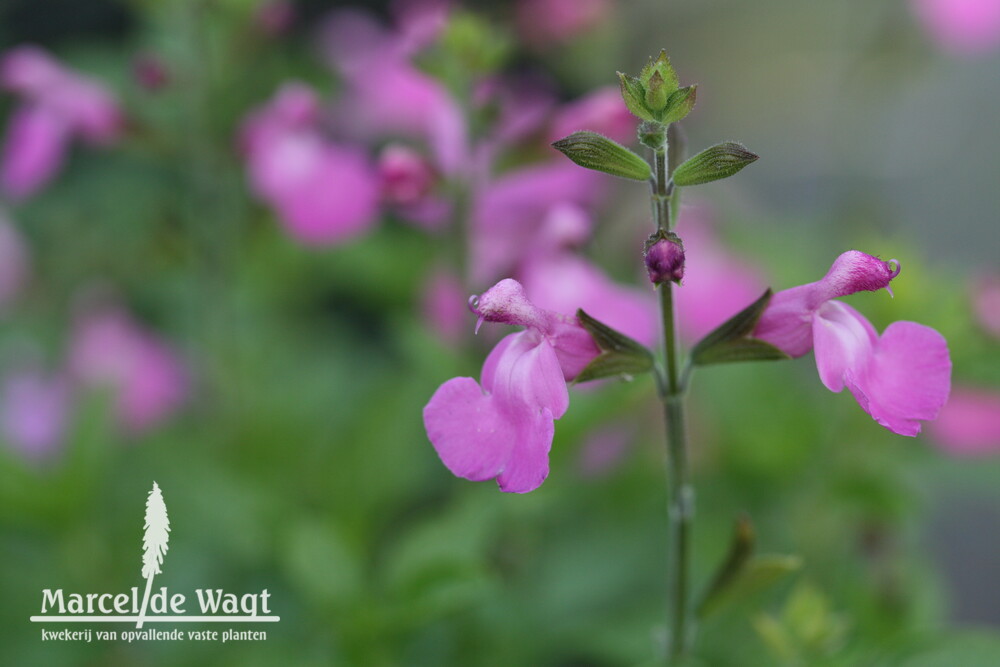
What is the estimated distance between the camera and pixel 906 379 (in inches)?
27.3

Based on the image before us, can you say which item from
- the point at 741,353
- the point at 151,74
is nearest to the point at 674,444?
the point at 741,353

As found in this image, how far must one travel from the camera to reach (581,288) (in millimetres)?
1180

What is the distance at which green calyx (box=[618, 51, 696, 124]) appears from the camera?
2.25 feet

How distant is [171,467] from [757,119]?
229 cm

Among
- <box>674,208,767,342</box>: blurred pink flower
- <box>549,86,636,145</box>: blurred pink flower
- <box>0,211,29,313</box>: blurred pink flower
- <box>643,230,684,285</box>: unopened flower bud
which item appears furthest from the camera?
<box>0,211,29,313</box>: blurred pink flower

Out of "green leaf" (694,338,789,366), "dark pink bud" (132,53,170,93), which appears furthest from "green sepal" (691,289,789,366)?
"dark pink bud" (132,53,170,93)

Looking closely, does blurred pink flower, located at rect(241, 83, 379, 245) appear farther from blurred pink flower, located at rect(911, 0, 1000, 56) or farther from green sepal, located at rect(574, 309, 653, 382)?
blurred pink flower, located at rect(911, 0, 1000, 56)

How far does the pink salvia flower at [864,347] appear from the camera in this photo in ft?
2.22

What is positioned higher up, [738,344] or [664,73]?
[664,73]

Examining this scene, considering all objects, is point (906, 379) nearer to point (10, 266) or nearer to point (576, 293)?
point (576, 293)

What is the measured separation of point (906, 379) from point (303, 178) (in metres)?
0.99

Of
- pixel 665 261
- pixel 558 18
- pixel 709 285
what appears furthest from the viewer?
pixel 558 18

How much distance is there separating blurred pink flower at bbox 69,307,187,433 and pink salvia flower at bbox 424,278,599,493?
1131 millimetres

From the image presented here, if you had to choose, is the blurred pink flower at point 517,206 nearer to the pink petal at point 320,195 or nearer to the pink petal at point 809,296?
the pink petal at point 320,195
